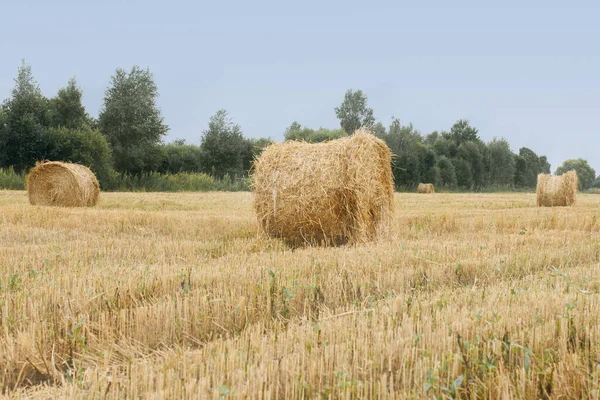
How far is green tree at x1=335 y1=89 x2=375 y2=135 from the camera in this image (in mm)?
67812

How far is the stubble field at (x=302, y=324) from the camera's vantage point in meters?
2.65

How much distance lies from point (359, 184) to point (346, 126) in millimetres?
60652

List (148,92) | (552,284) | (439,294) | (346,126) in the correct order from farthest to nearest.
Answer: (346,126)
(148,92)
(552,284)
(439,294)

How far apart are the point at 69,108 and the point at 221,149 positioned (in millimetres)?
11593

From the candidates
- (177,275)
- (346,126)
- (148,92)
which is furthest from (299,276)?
(346,126)

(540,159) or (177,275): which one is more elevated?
(540,159)

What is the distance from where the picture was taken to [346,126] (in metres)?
68.1

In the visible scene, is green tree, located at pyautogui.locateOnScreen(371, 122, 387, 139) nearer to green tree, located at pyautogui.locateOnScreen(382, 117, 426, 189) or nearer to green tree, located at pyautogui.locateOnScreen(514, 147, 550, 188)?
green tree, located at pyautogui.locateOnScreen(382, 117, 426, 189)

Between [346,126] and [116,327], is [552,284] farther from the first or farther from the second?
[346,126]

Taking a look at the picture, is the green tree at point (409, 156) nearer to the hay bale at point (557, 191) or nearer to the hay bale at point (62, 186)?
the hay bale at point (557, 191)

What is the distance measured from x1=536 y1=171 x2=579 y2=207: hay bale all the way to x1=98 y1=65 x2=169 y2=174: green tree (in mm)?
28999

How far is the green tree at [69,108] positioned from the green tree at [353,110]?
116ft

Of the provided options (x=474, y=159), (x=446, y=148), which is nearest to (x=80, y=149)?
(x=446, y=148)

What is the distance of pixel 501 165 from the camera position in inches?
2724
